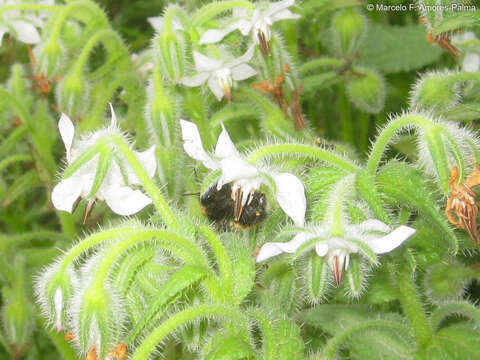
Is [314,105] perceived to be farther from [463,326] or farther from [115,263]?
[115,263]

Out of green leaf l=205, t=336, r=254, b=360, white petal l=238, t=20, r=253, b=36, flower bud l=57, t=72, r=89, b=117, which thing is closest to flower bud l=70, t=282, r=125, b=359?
green leaf l=205, t=336, r=254, b=360

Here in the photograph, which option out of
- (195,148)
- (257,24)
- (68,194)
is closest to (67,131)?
(68,194)

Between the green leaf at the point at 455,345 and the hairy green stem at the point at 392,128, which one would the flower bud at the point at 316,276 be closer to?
the hairy green stem at the point at 392,128

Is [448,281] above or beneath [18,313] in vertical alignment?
above

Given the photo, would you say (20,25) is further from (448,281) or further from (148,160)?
(448,281)

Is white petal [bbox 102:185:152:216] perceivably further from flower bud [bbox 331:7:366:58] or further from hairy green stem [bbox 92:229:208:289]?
flower bud [bbox 331:7:366:58]

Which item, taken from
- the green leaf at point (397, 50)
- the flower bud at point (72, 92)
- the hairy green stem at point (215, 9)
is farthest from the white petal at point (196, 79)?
the green leaf at point (397, 50)

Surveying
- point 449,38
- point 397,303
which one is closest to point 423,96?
→ point 449,38
